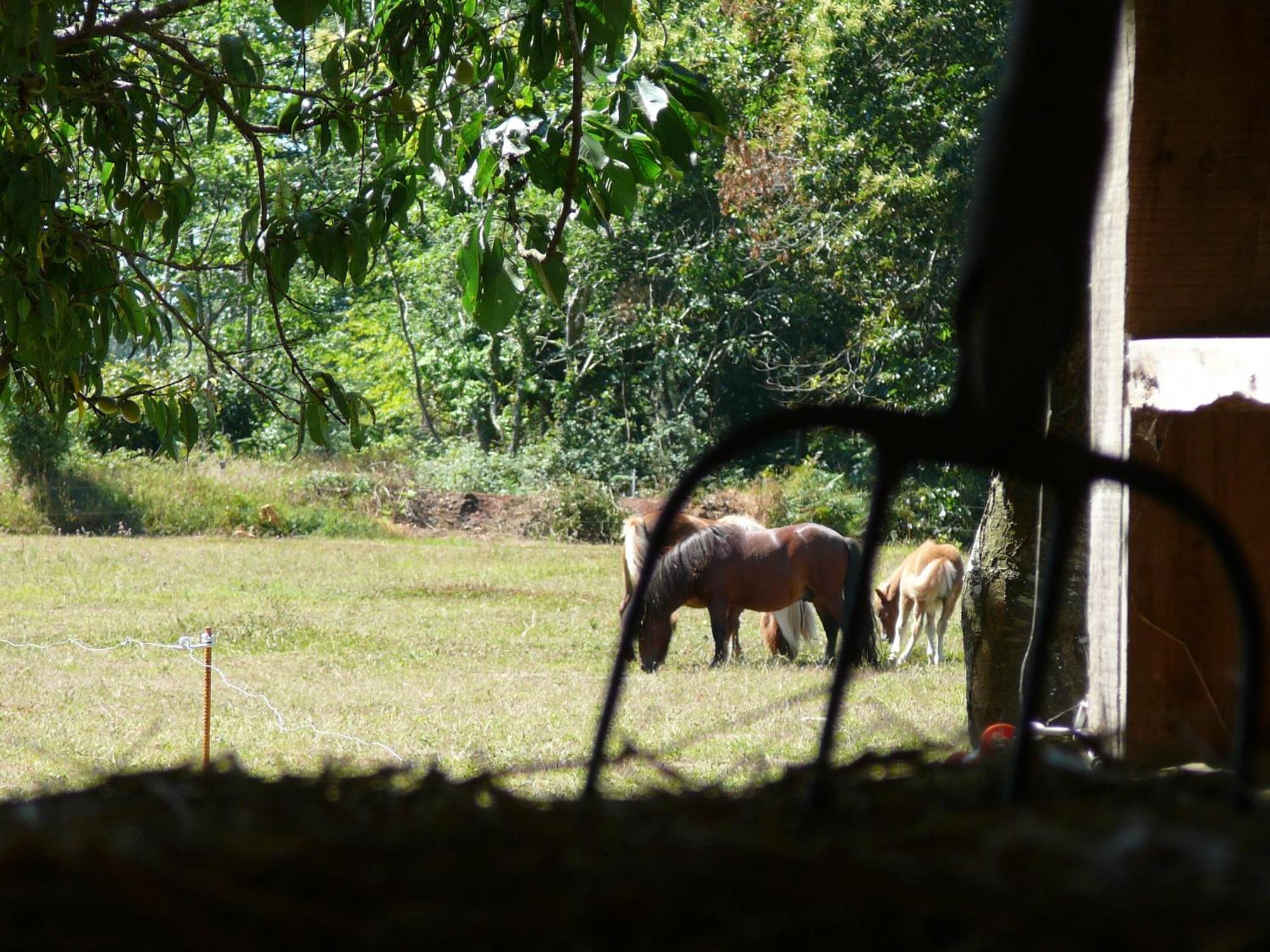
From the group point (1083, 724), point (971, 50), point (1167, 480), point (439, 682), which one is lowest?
point (439, 682)

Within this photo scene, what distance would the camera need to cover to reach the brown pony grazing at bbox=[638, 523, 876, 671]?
342 inches

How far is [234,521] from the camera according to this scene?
15859mm

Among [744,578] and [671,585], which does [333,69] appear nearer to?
[671,585]

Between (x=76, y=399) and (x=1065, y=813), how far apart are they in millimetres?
2299

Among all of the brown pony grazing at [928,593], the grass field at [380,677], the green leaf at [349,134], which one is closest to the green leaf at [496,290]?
the green leaf at [349,134]

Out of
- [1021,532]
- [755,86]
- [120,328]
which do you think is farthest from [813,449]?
[120,328]

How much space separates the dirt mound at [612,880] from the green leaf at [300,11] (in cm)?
162

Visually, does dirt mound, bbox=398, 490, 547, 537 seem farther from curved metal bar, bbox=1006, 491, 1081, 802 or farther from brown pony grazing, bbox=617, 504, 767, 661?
curved metal bar, bbox=1006, 491, 1081, 802

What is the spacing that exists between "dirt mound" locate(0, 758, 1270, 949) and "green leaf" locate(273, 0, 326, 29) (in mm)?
1616

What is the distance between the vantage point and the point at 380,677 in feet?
25.9

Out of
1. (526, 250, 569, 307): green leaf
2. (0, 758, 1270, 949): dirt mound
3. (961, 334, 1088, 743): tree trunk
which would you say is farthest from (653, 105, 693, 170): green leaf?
(0, 758, 1270, 949): dirt mound

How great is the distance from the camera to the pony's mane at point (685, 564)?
8.61 metres

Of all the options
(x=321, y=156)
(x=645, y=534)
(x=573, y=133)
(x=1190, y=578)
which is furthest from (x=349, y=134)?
(x=645, y=534)

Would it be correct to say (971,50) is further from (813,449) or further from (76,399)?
(76,399)
